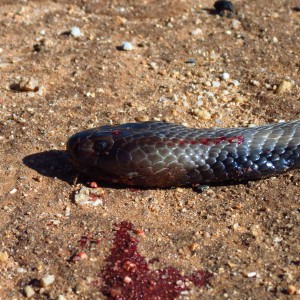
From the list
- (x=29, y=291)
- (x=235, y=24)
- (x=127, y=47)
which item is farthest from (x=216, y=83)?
(x=29, y=291)

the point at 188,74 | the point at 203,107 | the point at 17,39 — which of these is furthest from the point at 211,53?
the point at 17,39

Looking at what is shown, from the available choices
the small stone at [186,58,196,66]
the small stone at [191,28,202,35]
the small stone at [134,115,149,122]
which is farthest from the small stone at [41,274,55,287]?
the small stone at [191,28,202,35]

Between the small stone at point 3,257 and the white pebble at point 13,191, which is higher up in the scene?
the small stone at point 3,257

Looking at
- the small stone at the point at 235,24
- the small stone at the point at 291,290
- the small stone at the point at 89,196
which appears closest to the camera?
the small stone at the point at 291,290

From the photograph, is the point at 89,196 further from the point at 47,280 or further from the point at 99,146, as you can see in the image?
the point at 47,280

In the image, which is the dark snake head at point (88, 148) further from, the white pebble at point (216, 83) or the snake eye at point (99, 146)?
the white pebble at point (216, 83)

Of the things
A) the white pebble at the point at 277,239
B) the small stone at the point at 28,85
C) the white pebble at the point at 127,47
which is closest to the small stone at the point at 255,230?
the white pebble at the point at 277,239
